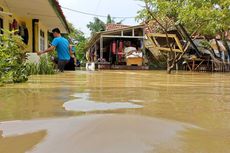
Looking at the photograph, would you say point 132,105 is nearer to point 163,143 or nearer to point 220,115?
point 220,115

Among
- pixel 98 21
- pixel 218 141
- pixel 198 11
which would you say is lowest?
pixel 218 141

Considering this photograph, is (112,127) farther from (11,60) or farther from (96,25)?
(96,25)

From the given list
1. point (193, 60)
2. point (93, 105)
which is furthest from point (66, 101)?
point (193, 60)

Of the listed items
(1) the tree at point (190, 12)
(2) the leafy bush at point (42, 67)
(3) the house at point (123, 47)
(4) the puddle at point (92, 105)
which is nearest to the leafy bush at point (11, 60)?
(4) the puddle at point (92, 105)

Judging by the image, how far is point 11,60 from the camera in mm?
6629

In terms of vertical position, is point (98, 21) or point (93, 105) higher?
point (98, 21)

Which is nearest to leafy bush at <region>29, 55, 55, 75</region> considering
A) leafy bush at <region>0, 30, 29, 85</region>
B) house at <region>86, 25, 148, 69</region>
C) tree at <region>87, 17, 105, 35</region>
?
leafy bush at <region>0, 30, 29, 85</region>

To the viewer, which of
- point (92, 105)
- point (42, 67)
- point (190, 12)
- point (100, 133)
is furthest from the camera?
point (190, 12)

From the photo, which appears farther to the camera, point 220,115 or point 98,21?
point 98,21

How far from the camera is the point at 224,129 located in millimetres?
2461


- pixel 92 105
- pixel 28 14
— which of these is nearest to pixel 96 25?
pixel 28 14

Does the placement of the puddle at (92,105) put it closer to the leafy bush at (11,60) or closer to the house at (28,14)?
the leafy bush at (11,60)

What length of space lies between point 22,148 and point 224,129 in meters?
1.30

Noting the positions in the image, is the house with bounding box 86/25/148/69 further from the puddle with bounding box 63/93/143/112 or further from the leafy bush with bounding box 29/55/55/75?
the puddle with bounding box 63/93/143/112
